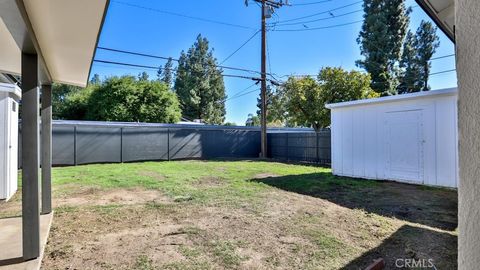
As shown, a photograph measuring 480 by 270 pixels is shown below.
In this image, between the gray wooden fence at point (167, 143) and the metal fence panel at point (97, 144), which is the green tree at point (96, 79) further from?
the metal fence panel at point (97, 144)

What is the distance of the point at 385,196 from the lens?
5824mm

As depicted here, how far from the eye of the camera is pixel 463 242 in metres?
0.64

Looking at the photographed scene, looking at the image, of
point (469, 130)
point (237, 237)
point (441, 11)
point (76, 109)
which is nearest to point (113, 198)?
point (237, 237)

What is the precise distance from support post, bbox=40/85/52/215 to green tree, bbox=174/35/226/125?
21464mm

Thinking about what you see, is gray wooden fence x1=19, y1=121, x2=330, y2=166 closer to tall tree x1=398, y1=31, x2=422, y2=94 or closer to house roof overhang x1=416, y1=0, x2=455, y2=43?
house roof overhang x1=416, y1=0, x2=455, y2=43

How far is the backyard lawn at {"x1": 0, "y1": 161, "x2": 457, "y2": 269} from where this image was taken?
117 inches

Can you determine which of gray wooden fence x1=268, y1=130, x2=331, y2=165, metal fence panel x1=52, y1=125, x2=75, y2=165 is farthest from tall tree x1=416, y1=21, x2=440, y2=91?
metal fence panel x1=52, y1=125, x2=75, y2=165

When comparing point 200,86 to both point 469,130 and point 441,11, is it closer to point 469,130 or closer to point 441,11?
point 441,11

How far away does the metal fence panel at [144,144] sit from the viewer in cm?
1279

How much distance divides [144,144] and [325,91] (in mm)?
8922

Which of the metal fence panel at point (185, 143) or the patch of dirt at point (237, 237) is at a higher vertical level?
the metal fence panel at point (185, 143)

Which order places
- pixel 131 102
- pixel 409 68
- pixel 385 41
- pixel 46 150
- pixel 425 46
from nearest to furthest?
pixel 46 150 < pixel 131 102 < pixel 385 41 < pixel 409 68 < pixel 425 46

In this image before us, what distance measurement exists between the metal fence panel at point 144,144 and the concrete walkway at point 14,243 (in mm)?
8774

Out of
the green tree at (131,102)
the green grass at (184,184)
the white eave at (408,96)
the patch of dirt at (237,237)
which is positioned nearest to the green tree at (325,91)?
the white eave at (408,96)
